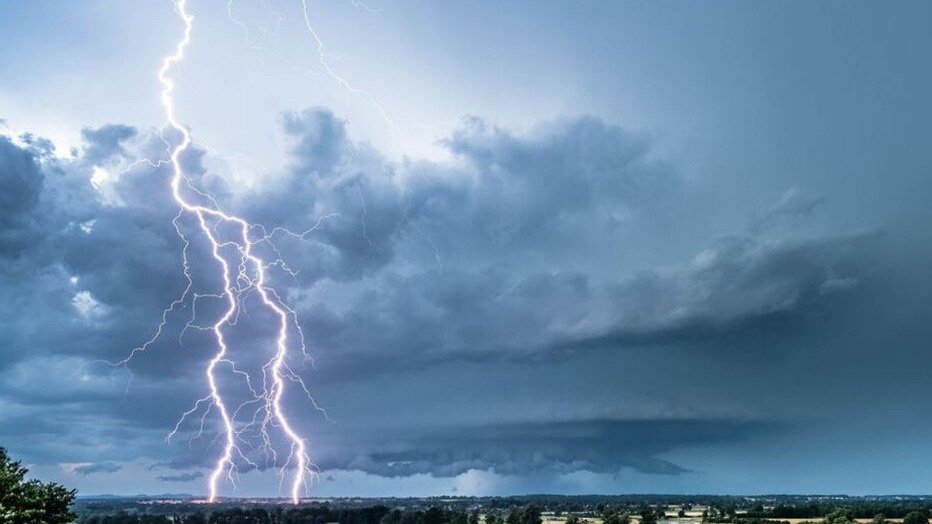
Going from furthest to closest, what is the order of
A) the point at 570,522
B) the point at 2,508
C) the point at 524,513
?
the point at 524,513, the point at 570,522, the point at 2,508

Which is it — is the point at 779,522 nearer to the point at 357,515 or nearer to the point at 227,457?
the point at 357,515

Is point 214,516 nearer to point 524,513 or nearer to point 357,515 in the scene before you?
point 357,515

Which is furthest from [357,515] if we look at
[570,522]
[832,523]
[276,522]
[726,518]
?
[832,523]

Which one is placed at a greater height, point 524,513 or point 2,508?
point 2,508

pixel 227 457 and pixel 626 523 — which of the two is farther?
pixel 626 523

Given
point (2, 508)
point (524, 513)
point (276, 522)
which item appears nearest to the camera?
point (2, 508)

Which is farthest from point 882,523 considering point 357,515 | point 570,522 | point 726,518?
point 357,515
